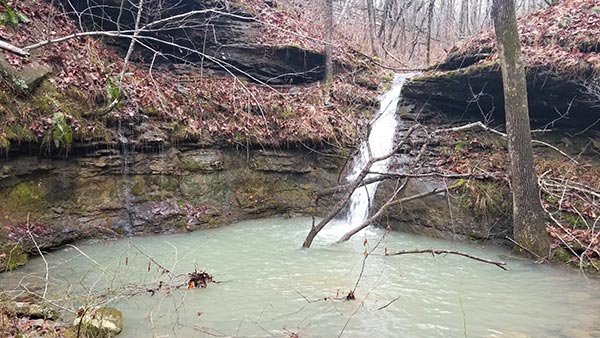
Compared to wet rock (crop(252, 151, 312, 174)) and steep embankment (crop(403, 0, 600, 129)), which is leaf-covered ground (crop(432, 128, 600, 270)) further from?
wet rock (crop(252, 151, 312, 174))

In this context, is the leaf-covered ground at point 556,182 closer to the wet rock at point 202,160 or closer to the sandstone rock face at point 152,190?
the sandstone rock face at point 152,190

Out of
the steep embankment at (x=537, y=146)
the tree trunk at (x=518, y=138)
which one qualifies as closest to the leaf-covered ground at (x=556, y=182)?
the steep embankment at (x=537, y=146)

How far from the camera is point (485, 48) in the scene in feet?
33.1

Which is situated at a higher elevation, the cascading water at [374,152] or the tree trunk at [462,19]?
the tree trunk at [462,19]

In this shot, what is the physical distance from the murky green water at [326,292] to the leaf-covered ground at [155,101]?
2.55 meters

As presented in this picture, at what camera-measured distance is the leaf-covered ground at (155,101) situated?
754cm

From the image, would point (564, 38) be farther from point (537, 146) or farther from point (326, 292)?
point (326, 292)

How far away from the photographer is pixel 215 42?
433 inches

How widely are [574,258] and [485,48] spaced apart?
5.62 meters

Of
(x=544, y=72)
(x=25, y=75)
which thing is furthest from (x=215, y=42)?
(x=544, y=72)

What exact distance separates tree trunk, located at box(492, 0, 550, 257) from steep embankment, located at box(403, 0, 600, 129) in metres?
1.77

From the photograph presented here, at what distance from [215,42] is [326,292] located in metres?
8.08

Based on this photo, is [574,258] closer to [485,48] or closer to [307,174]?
[485,48]

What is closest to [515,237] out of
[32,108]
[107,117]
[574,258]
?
[574,258]
